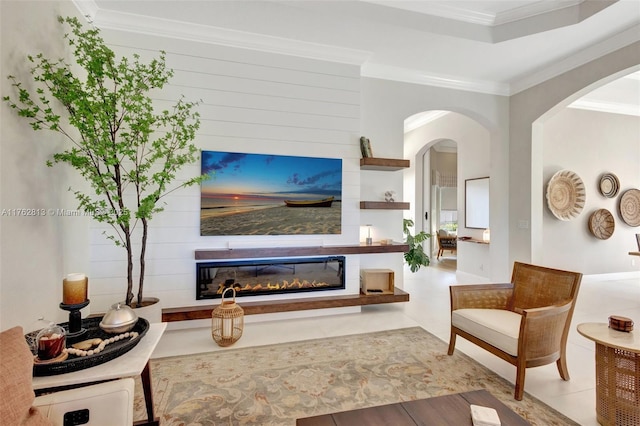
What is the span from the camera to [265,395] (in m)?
2.18

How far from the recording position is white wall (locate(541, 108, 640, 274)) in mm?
5582

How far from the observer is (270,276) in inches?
145

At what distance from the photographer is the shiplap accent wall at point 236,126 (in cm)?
329

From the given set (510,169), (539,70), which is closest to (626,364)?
(510,169)

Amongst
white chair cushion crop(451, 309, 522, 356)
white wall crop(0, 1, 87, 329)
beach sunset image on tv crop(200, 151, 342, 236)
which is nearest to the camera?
white wall crop(0, 1, 87, 329)

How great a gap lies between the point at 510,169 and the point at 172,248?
5130mm

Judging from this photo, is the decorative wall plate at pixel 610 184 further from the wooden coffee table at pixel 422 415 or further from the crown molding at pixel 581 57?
the wooden coffee table at pixel 422 415

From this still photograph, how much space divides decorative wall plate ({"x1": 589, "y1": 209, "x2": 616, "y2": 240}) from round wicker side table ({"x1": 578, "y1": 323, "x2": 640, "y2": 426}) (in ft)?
16.4

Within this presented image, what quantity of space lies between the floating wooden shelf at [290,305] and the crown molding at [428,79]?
A: 9.89 feet

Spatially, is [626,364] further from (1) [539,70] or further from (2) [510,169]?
(1) [539,70]

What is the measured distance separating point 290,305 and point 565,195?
544 cm

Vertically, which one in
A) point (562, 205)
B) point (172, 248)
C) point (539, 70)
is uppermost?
point (539, 70)

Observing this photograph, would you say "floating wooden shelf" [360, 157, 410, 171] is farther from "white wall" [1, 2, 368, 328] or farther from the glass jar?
the glass jar

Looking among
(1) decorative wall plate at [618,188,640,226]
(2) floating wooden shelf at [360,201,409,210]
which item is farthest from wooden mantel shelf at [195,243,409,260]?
(1) decorative wall plate at [618,188,640,226]
